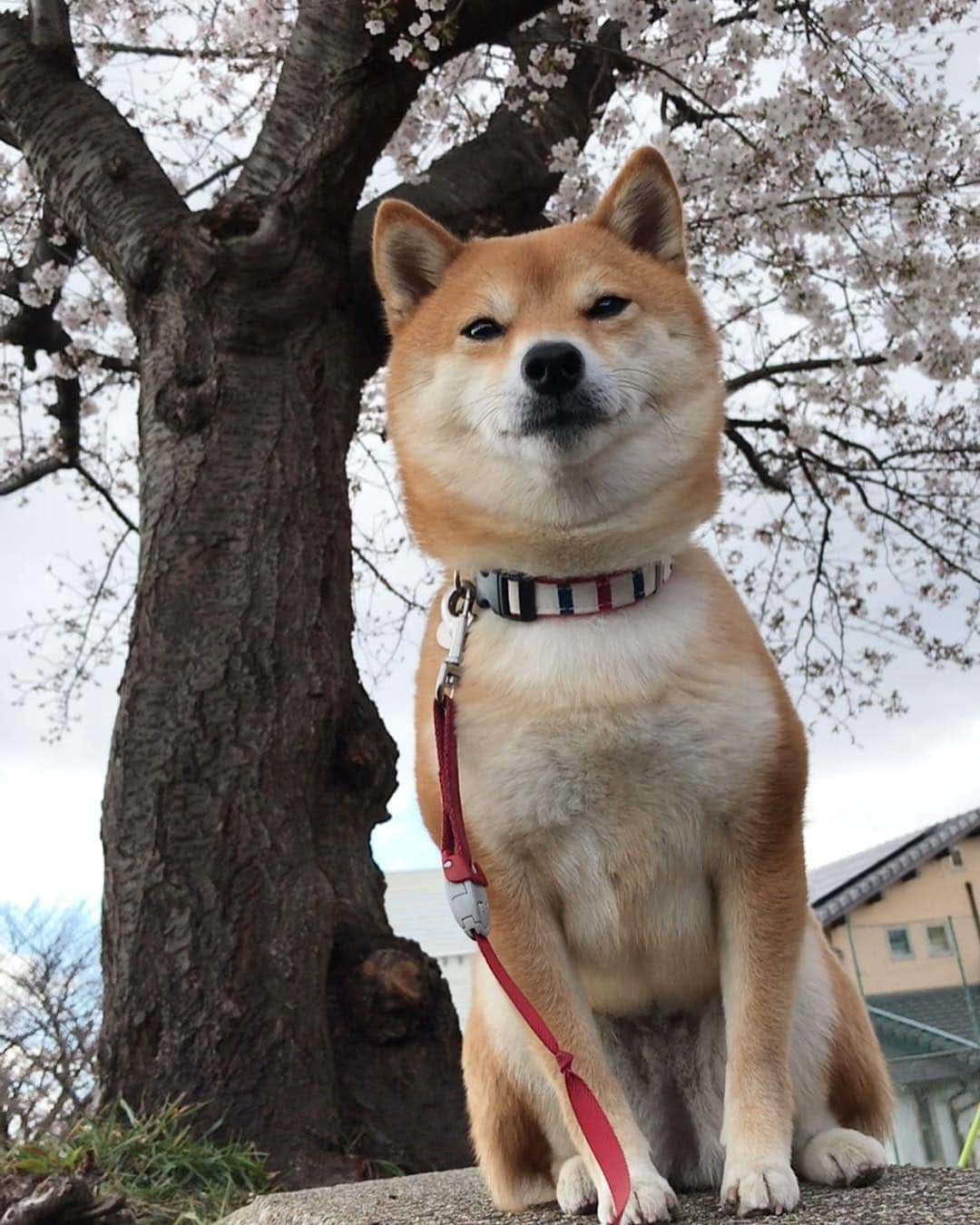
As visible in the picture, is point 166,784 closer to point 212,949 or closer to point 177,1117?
point 212,949

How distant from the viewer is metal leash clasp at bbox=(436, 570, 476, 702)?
6.59ft

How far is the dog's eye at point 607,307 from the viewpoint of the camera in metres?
2.14

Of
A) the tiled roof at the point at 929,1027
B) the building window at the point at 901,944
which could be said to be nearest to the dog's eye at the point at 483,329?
the tiled roof at the point at 929,1027

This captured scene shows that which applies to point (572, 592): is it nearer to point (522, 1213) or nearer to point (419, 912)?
point (522, 1213)

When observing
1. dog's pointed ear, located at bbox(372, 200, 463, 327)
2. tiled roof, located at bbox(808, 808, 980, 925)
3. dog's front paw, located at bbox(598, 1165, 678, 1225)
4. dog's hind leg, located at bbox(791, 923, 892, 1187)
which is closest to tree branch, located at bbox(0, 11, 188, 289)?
dog's pointed ear, located at bbox(372, 200, 463, 327)

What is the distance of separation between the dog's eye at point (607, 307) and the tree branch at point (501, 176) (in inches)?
136

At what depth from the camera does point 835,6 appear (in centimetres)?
604

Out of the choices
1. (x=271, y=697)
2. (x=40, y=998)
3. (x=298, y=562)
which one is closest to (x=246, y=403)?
(x=298, y=562)

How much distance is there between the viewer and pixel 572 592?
2.05 meters

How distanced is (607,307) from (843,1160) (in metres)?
1.59

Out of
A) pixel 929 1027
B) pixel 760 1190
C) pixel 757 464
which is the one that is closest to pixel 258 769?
pixel 760 1190

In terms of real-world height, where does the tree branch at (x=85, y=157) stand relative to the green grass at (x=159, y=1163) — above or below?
above

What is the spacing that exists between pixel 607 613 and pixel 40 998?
31.3ft

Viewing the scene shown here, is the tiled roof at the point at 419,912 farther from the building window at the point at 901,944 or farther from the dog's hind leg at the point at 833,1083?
the dog's hind leg at the point at 833,1083
